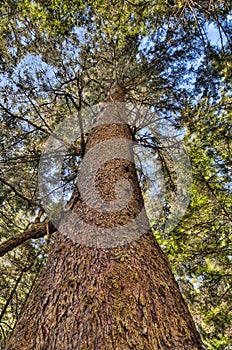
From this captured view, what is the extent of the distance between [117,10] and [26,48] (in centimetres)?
207

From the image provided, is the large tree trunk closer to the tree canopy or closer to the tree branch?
the tree branch

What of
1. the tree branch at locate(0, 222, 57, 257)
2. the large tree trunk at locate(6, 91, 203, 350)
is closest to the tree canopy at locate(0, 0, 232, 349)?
the tree branch at locate(0, 222, 57, 257)

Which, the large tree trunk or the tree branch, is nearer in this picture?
the large tree trunk

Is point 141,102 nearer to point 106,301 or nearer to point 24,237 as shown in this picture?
point 24,237

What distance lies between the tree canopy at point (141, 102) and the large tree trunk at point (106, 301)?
2202mm

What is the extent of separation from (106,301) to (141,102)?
5.03 m

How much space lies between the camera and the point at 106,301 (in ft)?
4.22

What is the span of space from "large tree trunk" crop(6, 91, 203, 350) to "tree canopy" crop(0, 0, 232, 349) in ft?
7.22

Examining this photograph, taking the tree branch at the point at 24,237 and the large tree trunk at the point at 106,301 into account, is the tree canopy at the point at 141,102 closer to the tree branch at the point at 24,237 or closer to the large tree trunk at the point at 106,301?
the tree branch at the point at 24,237

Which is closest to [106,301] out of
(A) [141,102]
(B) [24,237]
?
(B) [24,237]

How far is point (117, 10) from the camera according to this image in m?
4.80

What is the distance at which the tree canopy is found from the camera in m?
4.09

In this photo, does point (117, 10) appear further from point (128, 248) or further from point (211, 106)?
point (128, 248)

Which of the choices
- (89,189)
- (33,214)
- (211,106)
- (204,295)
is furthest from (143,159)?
(89,189)
